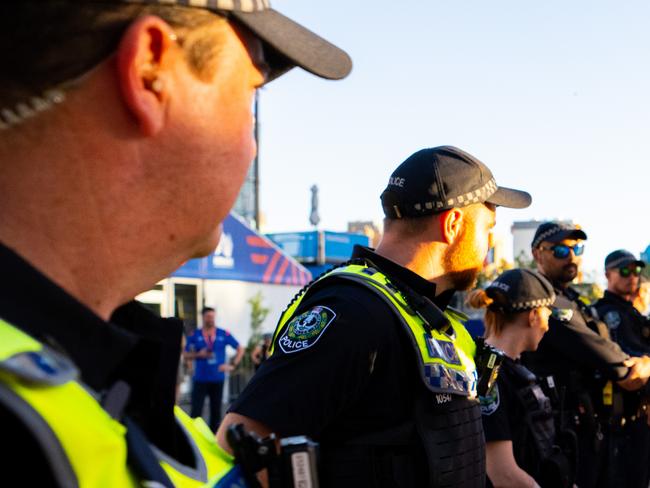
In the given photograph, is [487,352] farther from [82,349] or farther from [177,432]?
[82,349]

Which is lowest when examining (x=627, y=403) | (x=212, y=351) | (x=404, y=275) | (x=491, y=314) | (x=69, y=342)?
(x=212, y=351)

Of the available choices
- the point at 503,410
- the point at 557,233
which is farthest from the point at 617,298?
the point at 503,410

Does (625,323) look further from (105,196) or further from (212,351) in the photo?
(212,351)

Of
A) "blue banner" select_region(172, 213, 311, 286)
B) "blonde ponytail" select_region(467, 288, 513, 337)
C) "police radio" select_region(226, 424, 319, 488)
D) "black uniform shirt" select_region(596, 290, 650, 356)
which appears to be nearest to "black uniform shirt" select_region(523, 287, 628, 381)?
"blonde ponytail" select_region(467, 288, 513, 337)

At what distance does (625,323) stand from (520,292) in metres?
2.52

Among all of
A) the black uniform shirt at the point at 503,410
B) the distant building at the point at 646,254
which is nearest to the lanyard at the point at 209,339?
the distant building at the point at 646,254

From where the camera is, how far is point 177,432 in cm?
106

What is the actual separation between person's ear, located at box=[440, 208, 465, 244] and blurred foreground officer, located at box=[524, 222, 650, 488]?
7.25 feet

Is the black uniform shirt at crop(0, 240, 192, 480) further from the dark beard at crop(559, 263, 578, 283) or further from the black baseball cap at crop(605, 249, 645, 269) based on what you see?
the black baseball cap at crop(605, 249, 645, 269)

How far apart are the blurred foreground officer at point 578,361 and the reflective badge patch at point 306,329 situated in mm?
2747

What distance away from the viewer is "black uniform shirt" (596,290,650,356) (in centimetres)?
582

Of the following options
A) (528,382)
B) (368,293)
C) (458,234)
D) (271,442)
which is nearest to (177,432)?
(271,442)

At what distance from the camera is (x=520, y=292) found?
3920 millimetres

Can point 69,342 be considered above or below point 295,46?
below
